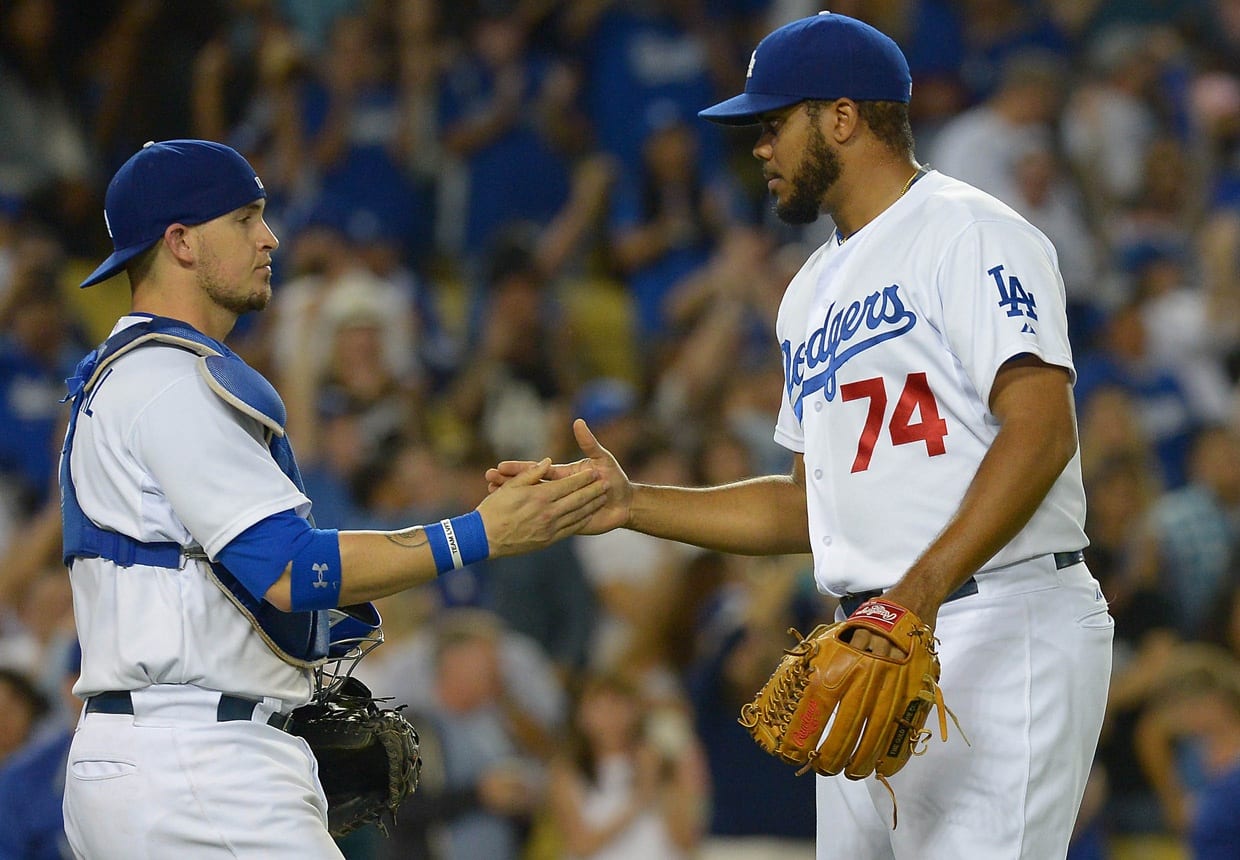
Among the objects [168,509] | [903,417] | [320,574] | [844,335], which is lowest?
[320,574]

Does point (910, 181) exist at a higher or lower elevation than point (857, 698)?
higher

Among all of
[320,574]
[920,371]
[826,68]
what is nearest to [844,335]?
[920,371]

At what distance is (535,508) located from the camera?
3932mm

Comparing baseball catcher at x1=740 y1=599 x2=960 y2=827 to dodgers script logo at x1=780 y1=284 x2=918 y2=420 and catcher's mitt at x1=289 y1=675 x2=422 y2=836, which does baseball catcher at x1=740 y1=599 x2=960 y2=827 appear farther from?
catcher's mitt at x1=289 y1=675 x2=422 y2=836

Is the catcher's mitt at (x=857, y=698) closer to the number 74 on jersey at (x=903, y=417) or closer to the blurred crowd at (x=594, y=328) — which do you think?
the number 74 on jersey at (x=903, y=417)

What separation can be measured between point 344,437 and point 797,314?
443cm

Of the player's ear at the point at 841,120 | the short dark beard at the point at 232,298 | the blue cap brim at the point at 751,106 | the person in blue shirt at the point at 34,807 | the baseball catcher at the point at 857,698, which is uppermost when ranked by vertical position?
the blue cap brim at the point at 751,106

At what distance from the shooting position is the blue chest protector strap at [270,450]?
3.63 metres

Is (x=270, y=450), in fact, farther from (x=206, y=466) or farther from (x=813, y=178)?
(x=813, y=178)

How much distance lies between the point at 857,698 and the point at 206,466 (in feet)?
Result: 4.49

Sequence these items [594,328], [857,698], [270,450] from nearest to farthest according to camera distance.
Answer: [857,698] < [270,450] < [594,328]

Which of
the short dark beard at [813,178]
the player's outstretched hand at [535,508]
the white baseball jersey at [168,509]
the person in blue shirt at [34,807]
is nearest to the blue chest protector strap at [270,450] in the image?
the white baseball jersey at [168,509]

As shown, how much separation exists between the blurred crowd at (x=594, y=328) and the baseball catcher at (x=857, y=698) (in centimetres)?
312

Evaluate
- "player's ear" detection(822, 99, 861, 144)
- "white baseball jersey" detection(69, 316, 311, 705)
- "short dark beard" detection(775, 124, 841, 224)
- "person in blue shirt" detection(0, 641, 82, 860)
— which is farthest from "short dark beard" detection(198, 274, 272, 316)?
"person in blue shirt" detection(0, 641, 82, 860)
